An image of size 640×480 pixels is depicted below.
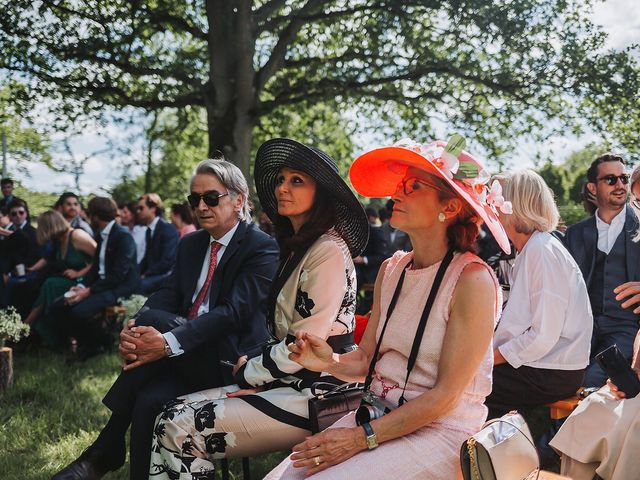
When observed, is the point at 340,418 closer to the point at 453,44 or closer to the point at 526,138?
the point at 453,44

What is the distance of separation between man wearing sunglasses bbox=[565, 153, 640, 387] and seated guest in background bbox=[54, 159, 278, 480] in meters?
2.58

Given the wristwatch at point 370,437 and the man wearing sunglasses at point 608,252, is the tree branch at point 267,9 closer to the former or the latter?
the man wearing sunglasses at point 608,252

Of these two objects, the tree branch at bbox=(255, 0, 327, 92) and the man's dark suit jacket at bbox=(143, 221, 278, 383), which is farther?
the tree branch at bbox=(255, 0, 327, 92)

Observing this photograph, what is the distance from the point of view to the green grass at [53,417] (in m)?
4.48

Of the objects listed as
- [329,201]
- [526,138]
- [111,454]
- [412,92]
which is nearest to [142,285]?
[111,454]

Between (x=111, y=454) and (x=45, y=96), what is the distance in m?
9.99

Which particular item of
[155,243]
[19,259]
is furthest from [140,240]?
[19,259]

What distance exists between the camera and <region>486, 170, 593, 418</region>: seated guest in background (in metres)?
3.81

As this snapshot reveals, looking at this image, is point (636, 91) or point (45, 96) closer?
point (636, 91)

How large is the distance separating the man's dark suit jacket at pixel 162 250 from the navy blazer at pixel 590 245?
5644 mm

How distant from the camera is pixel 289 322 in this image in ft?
11.0

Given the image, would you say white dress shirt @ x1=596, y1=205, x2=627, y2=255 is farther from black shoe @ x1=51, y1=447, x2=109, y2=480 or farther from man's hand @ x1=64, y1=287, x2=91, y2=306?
man's hand @ x1=64, y1=287, x2=91, y2=306

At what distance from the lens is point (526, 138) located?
509 inches

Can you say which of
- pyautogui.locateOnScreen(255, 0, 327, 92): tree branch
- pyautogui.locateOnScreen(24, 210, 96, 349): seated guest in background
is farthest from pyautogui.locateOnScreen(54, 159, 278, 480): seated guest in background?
pyautogui.locateOnScreen(255, 0, 327, 92): tree branch
